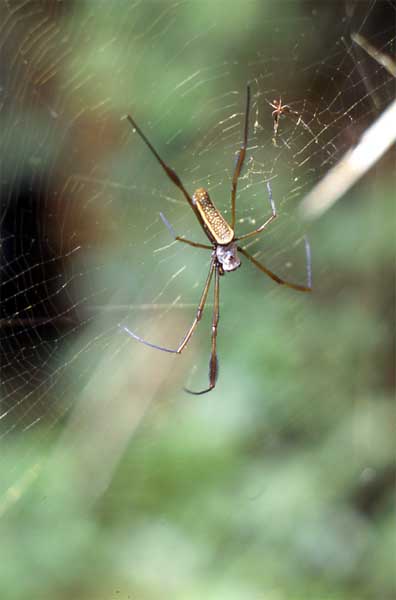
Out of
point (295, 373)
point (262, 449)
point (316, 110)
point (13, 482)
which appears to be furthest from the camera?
point (295, 373)

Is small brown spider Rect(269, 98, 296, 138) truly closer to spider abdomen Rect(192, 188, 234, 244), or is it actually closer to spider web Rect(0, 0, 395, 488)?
spider abdomen Rect(192, 188, 234, 244)

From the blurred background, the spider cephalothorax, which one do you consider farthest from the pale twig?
the spider cephalothorax

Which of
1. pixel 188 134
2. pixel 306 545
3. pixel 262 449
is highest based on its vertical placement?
pixel 188 134

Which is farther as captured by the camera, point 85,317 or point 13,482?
point 85,317

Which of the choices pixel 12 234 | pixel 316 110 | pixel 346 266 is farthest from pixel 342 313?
pixel 12 234

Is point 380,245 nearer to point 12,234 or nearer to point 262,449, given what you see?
point 262,449

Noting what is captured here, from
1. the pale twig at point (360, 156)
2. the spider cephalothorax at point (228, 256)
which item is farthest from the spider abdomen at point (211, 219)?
the pale twig at point (360, 156)

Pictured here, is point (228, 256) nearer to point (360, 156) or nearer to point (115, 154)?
point (360, 156)
